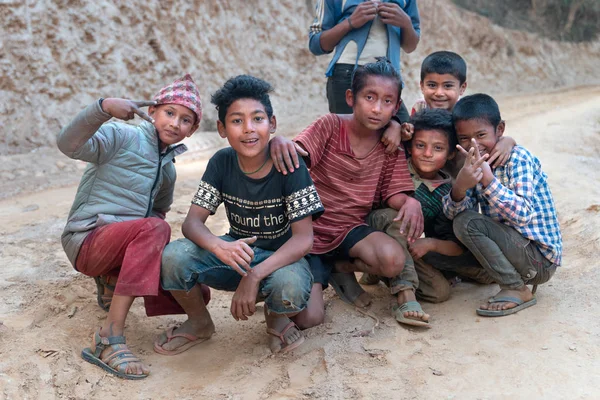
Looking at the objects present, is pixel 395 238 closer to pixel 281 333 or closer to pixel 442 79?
pixel 281 333

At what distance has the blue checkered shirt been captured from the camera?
2699 millimetres

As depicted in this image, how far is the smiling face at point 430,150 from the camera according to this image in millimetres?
2939

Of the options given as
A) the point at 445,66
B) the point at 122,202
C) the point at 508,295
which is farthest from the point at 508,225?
the point at 122,202

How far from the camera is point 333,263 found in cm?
310

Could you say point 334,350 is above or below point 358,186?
below

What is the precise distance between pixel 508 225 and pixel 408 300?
59cm

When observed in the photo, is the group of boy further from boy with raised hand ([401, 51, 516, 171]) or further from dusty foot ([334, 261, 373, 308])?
boy with raised hand ([401, 51, 516, 171])

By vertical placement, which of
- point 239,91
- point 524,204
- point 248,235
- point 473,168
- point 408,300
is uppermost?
point 239,91

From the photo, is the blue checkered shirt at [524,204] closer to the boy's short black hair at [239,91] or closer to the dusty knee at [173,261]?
the boy's short black hair at [239,91]

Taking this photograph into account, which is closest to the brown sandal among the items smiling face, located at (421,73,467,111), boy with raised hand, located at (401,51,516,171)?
boy with raised hand, located at (401,51,516,171)

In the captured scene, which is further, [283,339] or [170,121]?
[170,121]

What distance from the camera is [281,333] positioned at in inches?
105

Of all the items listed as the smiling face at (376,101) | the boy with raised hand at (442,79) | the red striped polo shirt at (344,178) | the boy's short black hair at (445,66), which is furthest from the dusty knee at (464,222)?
the boy's short black hair at (445,66)

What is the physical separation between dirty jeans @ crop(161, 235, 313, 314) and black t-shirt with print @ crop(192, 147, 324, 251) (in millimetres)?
188
